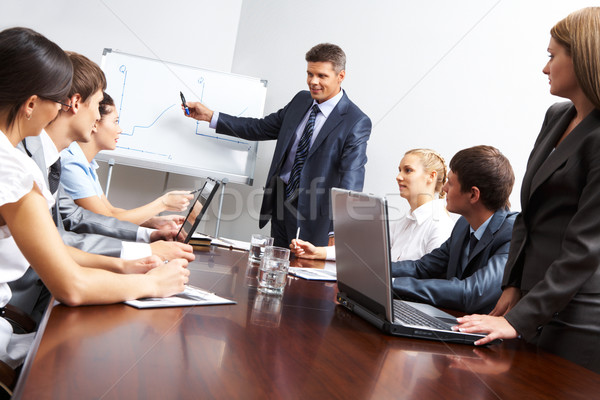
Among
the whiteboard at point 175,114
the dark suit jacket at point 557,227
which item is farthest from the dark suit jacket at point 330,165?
the dark suit jacket at point 557,227

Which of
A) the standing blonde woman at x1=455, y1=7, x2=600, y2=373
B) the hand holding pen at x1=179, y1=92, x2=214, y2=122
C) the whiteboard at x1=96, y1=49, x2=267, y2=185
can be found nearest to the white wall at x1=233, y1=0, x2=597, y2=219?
the whiteboard at x1=96, y1=49, x2=267, y2=185

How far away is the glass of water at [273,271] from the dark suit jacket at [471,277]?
38cm

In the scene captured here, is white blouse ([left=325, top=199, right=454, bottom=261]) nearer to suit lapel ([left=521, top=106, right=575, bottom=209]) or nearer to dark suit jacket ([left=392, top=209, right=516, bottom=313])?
dark suit jacket ([left=392, top=209, right=516, bottom=313])

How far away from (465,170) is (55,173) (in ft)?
4.21

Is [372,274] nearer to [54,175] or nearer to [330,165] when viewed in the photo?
[54,175]

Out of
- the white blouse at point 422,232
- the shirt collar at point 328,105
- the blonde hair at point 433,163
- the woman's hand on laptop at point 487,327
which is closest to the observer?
the woman's hand on laptop at point 487,327

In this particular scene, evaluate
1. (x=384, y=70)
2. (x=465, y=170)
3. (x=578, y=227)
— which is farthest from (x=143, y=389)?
(x=384, y=70)

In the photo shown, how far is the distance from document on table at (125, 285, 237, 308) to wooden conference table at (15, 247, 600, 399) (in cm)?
2

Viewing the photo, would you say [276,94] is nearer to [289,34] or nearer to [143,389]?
[289,34]

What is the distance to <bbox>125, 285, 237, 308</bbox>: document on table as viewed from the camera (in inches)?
38.8

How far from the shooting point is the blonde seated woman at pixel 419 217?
227 cm

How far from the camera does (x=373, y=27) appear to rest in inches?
141

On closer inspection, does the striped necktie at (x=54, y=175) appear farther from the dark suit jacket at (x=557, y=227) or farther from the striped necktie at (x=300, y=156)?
the striped necktie at (x=300, y=156)

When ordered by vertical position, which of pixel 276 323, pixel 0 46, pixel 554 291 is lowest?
pixel 276 323
